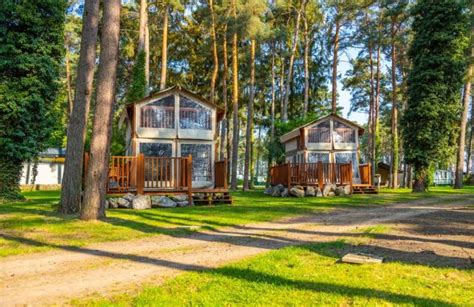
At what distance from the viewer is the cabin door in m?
18.6

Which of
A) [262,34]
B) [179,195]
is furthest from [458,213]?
[262,34]

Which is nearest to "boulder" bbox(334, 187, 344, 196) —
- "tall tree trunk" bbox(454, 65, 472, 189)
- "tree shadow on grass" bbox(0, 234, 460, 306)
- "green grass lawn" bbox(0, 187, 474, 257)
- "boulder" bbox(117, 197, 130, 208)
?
"green grass lawn" bbox(0, 187, 474, 257)

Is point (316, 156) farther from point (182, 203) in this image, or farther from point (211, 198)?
point (182, 203)

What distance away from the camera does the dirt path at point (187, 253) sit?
4457 mm

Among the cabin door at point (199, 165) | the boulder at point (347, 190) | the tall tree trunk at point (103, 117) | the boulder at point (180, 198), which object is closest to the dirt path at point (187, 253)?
the tall tree trunk at point (103, 117)

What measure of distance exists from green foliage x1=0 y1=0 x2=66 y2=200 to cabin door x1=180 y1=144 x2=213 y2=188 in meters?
6.05

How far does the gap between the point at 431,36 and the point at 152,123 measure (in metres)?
16.0

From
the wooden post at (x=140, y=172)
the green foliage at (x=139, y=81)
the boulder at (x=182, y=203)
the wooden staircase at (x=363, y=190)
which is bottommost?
the boulder at (x=182, y=203)

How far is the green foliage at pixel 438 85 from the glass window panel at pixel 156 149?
43.6 ft

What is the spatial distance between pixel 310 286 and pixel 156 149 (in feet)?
48.7

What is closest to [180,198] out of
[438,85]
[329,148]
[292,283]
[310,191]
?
[310,191]

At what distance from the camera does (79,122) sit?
11.2 metres

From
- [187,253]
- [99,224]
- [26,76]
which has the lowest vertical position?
[187,253]

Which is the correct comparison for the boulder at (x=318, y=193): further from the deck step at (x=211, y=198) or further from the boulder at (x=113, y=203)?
the boulder at (x=113, y=203)
